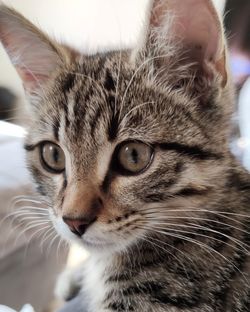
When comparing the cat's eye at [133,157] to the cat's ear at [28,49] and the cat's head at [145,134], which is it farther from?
the cat's ear at [28,49]

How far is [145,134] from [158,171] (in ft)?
0.20

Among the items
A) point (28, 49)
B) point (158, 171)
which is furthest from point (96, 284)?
point (28, 49)

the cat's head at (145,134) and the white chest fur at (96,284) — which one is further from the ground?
the cat's head at (145,134)

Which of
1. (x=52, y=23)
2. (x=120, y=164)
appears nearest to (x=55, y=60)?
(x=120, y=164)

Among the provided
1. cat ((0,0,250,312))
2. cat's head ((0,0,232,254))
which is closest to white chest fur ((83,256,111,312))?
cat ((0,0,250,312))

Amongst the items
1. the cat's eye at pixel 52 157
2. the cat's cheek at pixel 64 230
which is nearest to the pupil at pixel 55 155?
the cat's eye at pixel 52 157

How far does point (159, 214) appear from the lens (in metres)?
0.74

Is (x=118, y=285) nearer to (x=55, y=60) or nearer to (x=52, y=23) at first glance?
(x=55, y=60)

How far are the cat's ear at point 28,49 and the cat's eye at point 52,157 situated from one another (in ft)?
0.45

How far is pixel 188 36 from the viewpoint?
30.2 inches

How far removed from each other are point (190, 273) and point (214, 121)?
0.25m

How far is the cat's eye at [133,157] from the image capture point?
2.41 ft

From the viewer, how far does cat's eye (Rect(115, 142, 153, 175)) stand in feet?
2.41

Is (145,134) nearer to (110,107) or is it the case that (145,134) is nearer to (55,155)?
(110,107)
